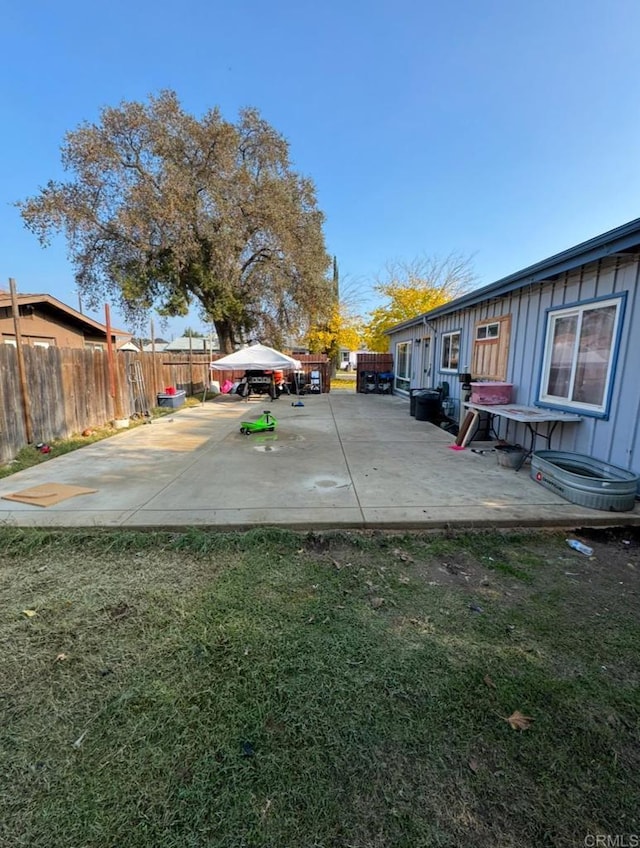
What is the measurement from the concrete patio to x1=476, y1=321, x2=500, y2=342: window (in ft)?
6.79

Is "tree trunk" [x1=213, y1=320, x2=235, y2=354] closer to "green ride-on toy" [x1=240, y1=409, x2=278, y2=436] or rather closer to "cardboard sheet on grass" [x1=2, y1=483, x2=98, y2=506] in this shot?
"green ride-on toy" [x1=240, y1=409, x2=278, y2=436]

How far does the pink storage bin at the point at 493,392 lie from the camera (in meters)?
6.37

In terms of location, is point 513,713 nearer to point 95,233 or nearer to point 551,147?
point 551,147

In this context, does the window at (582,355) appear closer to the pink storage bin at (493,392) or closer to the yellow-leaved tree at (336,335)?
the pink storage bin at (493,392)

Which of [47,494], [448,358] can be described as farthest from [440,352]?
[47,494]

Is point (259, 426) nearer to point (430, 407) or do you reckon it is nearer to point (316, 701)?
point (430, 407)

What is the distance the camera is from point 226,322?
17.1 metres

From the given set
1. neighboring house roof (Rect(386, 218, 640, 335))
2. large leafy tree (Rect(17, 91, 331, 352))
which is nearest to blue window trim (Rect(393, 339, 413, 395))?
large leafy tree (Rect(17, 91, 331, 352))

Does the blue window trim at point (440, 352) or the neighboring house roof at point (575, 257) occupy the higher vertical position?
the neighboring house roof at point (575, 257)

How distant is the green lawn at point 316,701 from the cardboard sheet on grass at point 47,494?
1.17 metres

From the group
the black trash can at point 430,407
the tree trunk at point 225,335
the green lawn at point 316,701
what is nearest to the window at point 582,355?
the green lawn at point 316,701

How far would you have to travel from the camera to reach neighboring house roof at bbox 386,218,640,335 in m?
3.78

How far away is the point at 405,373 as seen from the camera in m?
14.0

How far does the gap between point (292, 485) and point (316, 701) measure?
2.84 metres
